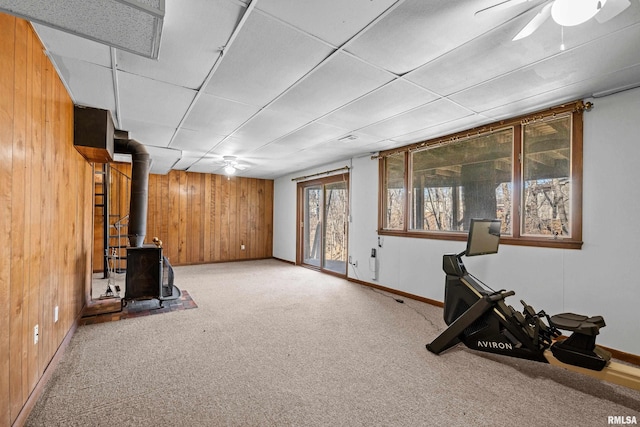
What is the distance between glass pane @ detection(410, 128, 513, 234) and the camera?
132 inches

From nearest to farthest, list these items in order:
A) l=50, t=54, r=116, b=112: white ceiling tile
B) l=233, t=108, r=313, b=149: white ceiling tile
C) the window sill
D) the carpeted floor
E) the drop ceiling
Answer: the drop ceiling → l=50, t=54, r=116, b=112: white ceiling tile → the window sill → l=233, t=108, r=313, b=149: white ceiling tile → the carpeted floor

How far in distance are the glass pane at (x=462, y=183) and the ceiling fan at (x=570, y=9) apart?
1886 millimetres

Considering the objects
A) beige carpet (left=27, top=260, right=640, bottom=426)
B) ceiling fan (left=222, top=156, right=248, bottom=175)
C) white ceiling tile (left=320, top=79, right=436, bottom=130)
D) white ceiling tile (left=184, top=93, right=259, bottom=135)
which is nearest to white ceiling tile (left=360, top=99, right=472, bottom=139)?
white ceiling tile (left=320, top=79, right=436, bottom=130)

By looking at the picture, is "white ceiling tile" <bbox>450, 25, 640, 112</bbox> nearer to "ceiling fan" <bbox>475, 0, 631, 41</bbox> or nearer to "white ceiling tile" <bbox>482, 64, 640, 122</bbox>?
"white ceiling tile" <bbox>482, 64, 640, 122</bbox>

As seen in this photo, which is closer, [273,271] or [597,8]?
[597,8]

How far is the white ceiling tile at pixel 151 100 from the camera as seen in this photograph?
7.93ft

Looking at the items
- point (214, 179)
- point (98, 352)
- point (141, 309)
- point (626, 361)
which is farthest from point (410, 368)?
point (214, 179)

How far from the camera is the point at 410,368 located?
2283 mm

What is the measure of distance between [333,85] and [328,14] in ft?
2.74

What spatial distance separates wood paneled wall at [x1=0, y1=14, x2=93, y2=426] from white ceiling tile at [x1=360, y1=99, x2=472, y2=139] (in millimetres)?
2974

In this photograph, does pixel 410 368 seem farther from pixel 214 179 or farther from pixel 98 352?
pixel 214 179

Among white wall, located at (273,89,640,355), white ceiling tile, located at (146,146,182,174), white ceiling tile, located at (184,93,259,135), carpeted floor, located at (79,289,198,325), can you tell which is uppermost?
white ceiling tile, located at (184,93,259,135)

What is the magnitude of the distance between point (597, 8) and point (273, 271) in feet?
19.1

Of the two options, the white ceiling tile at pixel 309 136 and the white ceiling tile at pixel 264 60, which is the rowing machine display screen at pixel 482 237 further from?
the white ceiling tile at pixel 309 136
